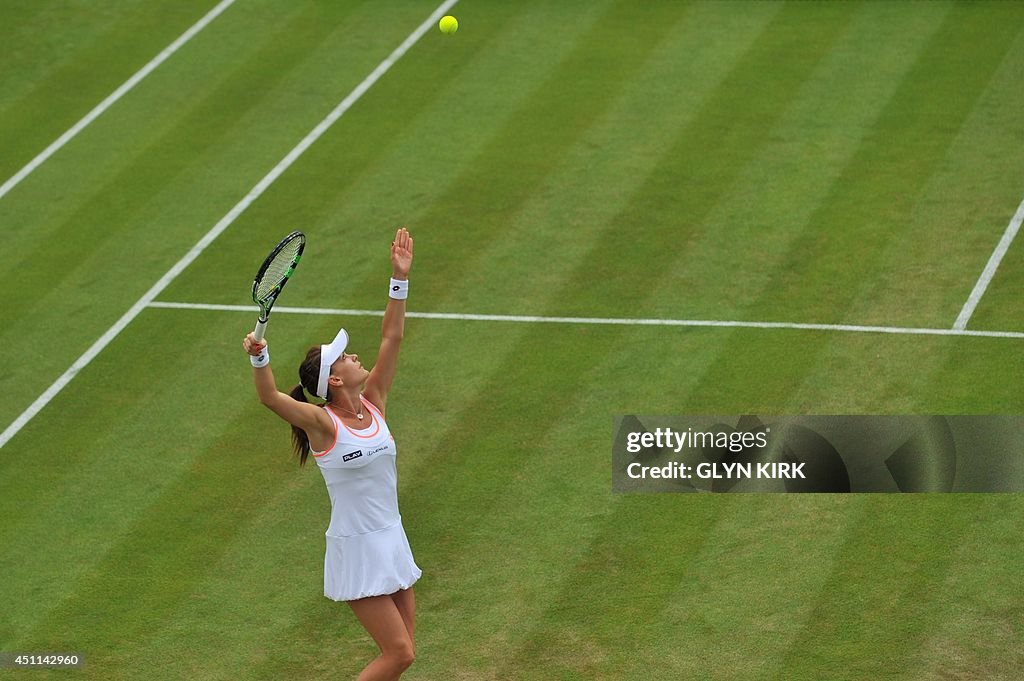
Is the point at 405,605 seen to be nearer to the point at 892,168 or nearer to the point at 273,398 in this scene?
the point at 273,398

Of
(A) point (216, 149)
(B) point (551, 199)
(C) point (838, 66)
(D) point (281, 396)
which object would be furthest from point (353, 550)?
(C) point (838, 66)

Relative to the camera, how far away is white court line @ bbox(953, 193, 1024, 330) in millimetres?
14966

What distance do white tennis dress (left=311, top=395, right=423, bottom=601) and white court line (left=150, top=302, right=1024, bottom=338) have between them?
5.94 m

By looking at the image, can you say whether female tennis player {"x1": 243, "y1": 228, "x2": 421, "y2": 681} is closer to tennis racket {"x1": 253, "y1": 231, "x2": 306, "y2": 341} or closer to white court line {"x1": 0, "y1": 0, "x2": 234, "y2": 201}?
tennis racket {"x1": 253, "y1": 231, "x2": 306, "y2": 341}

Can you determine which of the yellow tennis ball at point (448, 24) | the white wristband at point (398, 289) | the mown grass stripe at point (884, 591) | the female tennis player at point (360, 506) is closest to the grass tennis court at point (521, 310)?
the mown grass stripe at point (884, 591)

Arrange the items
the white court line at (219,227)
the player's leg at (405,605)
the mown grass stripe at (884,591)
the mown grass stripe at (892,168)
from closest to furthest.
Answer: the player's leg at (405,605) → the mown grass stripe at (884,591) → the white court line at (219,227) → the mown grass stripe at (892,168)

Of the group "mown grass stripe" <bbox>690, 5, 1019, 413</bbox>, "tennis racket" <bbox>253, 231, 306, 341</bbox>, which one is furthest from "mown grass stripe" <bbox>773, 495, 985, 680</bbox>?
"tennis racket" <bbox>253, 231, 306, 341</bbox>

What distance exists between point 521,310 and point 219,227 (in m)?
3.81

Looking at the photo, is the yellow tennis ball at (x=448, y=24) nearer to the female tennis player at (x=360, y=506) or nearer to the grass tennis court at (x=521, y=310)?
the grass tennis court at (x=521, y=310)

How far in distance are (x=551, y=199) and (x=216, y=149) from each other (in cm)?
420

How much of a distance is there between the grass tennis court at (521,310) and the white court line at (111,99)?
139 millimetres

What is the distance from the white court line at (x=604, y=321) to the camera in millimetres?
14742

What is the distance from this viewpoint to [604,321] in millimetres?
15242

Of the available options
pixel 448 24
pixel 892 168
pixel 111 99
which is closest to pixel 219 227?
pixel 111 99
